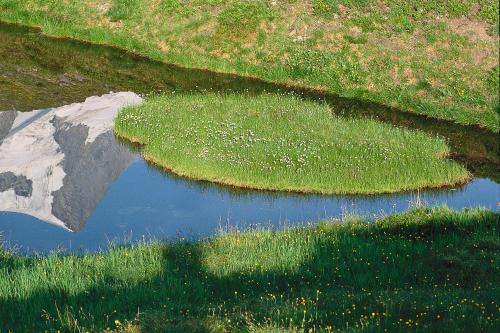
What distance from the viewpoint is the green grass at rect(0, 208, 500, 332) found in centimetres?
1391

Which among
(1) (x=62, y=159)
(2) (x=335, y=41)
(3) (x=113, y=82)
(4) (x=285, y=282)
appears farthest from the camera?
(2) (x=335, y=41)

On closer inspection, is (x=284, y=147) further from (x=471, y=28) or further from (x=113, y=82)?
(x=471, y=28)

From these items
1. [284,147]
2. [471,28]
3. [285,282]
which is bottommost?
[284,147]

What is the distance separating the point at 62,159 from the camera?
30.5 meters

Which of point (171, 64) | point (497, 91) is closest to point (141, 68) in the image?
point (171, 64)

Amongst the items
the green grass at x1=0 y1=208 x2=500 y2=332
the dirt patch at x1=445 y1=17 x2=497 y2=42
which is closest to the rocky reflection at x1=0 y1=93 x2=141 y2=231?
the green grass at x1=0 y1=208 x2=500 y2=332

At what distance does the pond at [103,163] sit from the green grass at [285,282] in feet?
9.54

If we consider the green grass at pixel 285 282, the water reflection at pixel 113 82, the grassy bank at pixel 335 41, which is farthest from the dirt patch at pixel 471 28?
the green grass at pixel 285 282

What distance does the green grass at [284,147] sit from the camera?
27.5 m

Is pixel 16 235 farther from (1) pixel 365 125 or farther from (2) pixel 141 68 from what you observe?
(2) pixel 141 68

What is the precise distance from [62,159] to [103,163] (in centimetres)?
190

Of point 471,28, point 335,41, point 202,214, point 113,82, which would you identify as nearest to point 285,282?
point 202,214

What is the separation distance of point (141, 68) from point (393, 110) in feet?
43.8

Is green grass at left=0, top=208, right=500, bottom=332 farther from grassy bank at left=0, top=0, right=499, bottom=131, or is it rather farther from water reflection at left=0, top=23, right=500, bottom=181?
grassy bank at left=0, top=0, right=499, bottom=131
